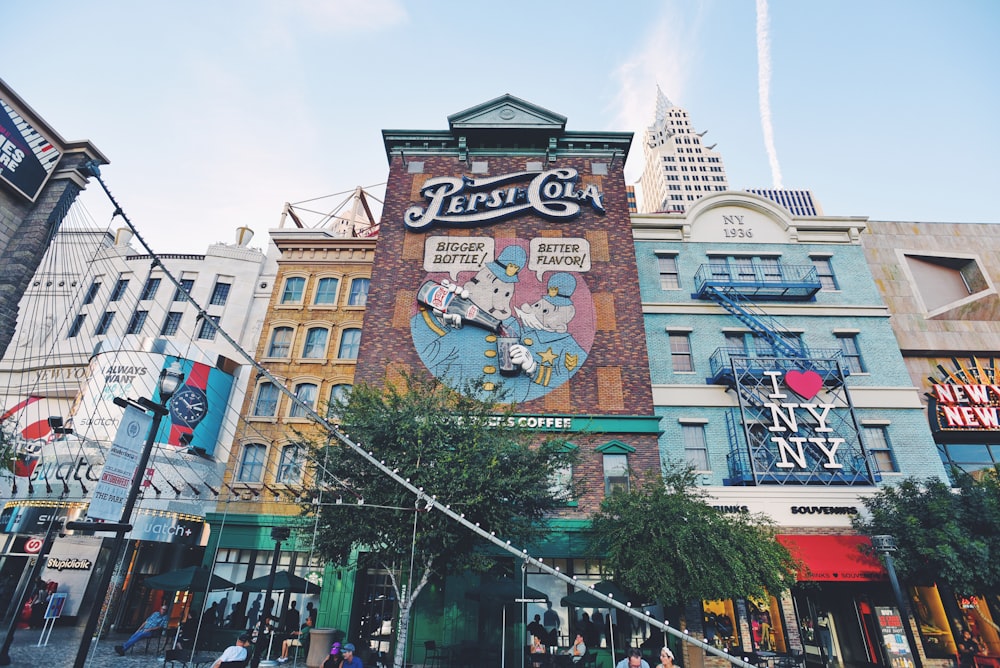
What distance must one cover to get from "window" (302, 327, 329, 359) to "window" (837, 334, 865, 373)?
24231 mm

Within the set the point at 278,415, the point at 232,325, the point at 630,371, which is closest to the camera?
the point at 630,371

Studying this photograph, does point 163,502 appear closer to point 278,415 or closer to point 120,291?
point 278,415

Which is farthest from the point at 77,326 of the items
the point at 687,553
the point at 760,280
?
the point at 760,280

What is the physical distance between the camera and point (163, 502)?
2327 cm

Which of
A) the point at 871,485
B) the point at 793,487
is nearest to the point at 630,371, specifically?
the point at 793,487

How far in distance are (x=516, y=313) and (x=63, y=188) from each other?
17.9 metres

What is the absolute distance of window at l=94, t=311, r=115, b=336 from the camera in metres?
34.6

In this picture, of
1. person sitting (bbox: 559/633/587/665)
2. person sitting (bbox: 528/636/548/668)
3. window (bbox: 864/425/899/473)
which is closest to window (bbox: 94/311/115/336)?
person sitting (bbox: 528/636/548/668)

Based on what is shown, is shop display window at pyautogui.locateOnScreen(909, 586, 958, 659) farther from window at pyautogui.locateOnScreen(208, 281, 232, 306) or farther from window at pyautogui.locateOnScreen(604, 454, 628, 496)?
window at pyautogui.locateOnScreen(208, 281, 232, 306)

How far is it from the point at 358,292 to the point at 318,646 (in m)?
16.3

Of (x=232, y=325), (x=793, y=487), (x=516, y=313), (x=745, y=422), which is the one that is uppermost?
(x=232, y=325)

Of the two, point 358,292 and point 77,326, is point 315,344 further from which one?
point 77,326

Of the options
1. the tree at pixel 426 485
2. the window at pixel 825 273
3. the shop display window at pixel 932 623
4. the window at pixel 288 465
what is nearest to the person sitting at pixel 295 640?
the tree at pixel 426 485

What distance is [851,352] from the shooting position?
22.9 meters
